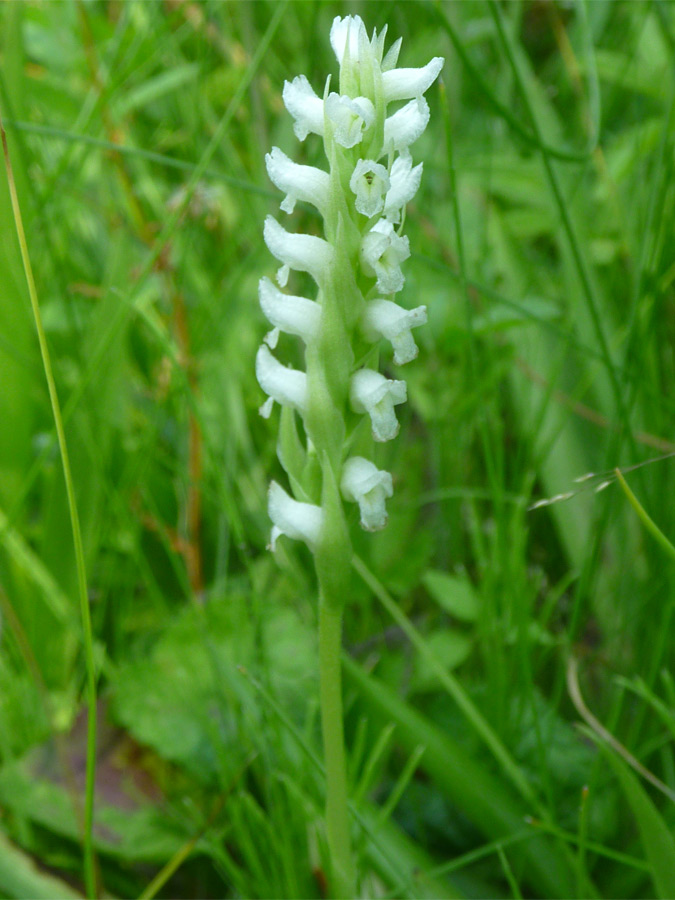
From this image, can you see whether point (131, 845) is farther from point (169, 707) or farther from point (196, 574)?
point (196, 574)

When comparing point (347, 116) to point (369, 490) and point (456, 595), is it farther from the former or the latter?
point (456, 595)

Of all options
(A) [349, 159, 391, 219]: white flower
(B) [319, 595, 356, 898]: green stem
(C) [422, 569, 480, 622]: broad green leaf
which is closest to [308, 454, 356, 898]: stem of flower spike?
(B) [319, 595, 356, 898]: green stem

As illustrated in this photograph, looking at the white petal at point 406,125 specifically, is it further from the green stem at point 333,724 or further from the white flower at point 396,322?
the green stem at point 333,724

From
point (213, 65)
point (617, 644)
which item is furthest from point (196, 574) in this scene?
point (213, 65)

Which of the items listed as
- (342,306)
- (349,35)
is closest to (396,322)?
(342,306)

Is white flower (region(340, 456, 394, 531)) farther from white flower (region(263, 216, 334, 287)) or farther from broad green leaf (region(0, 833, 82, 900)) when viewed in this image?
broad green leaf (region(0, 833, 82, 900))

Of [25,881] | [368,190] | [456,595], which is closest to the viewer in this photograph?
[368,190]
